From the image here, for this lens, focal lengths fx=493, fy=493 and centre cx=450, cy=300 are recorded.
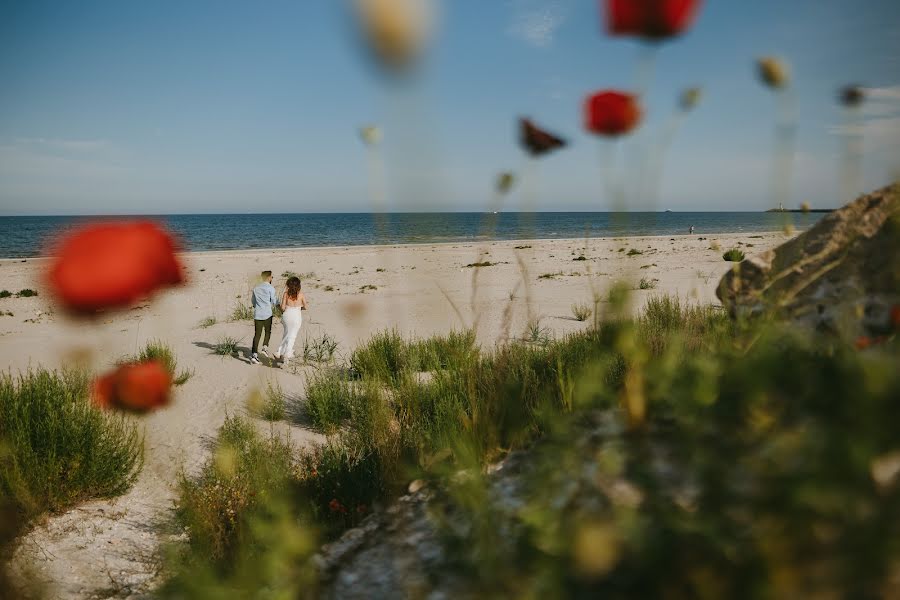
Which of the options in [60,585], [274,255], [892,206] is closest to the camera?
[892,206]

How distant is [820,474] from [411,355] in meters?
5.31

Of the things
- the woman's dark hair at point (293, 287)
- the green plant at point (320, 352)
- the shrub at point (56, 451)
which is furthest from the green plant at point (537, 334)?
the shrub at point (56, 451)

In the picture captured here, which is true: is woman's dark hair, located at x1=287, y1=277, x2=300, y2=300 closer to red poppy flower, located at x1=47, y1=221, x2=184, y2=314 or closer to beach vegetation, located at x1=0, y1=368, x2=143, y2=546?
beach vegetation, located at x1=0, y1=368, x2=143, y2=546

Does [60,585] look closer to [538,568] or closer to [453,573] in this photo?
[453,573]

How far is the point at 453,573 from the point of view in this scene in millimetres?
1135

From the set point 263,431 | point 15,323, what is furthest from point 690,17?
point 15,323

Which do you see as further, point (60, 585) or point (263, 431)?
point (263, 431)

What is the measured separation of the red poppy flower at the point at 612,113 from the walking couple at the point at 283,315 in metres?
6.78

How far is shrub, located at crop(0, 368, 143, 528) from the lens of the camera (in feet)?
11.1

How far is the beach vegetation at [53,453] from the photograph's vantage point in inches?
131

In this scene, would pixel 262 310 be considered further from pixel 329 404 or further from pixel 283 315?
pixel 329 404

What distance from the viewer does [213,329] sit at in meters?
9.91

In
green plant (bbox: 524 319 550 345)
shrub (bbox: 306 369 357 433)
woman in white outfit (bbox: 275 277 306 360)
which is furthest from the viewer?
woman in white outfit (bbox: 275 277 306 360)

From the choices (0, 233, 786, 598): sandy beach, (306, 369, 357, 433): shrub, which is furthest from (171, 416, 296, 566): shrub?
(306, 369, 357, 433): shrub
